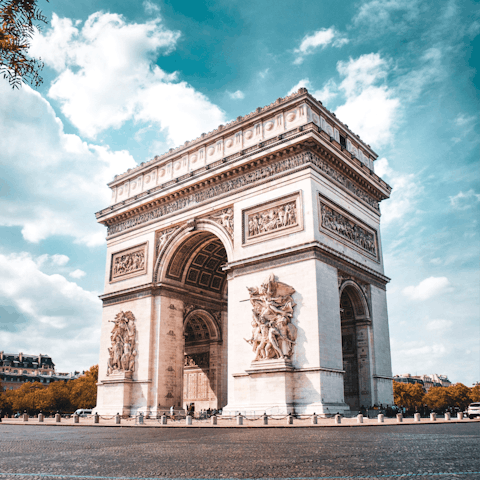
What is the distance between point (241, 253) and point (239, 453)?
17.5 m

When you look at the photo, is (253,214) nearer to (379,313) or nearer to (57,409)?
(379,313)

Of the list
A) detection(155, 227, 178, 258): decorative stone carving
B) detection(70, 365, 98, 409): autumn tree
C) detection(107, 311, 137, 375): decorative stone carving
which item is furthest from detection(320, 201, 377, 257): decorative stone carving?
detection(70, 365, 98, 409): autumn tree

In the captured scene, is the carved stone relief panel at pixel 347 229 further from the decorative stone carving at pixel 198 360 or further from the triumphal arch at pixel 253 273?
the decorative stone carving at pixel 198 360

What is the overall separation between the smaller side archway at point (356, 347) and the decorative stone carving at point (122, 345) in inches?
459

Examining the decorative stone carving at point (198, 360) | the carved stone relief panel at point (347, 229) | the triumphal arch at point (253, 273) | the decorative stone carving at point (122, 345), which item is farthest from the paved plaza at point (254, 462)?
the decorative stone carving at point (198, 360)

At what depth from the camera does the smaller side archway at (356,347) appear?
25.0 metres

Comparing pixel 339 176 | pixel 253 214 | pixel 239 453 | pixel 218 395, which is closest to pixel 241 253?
pixel 253 214

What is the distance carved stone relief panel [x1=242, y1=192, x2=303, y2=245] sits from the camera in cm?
2327

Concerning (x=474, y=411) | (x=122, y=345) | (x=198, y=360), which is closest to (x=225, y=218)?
(x=122, y=345)

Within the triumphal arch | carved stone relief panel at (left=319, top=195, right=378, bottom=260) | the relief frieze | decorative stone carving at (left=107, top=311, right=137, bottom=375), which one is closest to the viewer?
the triumphal arch

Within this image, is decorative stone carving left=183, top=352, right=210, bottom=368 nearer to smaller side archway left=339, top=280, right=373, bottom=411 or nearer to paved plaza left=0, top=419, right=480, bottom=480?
smaller side archway left=339, top=280, right=373, bottom=411

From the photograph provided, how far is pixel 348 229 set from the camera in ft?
84.3

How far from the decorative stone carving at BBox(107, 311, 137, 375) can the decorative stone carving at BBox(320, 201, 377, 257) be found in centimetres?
1268

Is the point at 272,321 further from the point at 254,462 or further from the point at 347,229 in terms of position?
the point at 254,462
